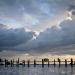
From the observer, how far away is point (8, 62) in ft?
639

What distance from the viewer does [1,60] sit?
627ft

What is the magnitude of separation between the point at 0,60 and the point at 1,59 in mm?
2935

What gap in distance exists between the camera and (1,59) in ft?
625

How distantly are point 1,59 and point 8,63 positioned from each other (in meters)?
6.45

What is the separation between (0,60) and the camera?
18775 centimetres

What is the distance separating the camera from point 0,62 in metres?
198

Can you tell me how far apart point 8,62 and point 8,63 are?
1742 mm

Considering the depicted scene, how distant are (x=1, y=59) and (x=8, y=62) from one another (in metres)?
6.85

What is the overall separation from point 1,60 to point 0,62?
7.67 meters

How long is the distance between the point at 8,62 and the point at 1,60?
6.40 meters

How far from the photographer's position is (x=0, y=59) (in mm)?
187000

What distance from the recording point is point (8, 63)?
193125 millimetres

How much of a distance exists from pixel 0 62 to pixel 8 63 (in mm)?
8454

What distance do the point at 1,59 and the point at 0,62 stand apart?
326 inches
